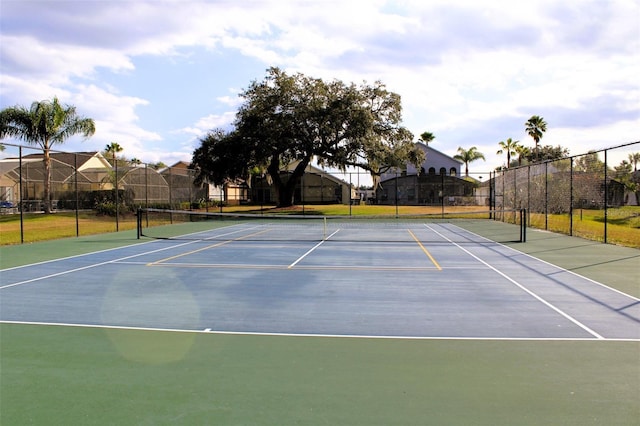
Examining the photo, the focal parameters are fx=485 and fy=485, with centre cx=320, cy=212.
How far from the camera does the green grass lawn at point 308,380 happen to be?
157 inches

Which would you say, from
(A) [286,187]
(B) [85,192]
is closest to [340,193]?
(A) [286,187]

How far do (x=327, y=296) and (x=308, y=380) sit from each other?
3.87 m

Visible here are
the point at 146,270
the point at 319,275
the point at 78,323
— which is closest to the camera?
the point at 78,323

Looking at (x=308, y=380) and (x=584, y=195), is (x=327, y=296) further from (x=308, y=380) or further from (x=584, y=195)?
(x=584, y=195)

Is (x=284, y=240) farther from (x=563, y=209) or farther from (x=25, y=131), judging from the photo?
(x=25, y=131)

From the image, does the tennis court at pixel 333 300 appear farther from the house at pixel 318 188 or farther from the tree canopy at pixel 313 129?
the house at pixel 318 188

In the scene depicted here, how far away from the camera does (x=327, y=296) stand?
337 inches

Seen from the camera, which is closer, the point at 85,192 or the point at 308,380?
the point at 308,380

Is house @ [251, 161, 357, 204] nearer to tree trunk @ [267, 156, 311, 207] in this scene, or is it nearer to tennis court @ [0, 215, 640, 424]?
tree trunk @ [267, 156, 311, 207]

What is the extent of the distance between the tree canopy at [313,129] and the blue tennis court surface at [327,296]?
23.6 metres

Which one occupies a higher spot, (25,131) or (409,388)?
(25,131)

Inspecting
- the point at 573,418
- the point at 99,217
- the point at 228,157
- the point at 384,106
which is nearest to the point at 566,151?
the point at 384,106

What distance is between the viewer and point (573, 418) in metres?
3.92

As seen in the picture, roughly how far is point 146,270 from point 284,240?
7884 mm
